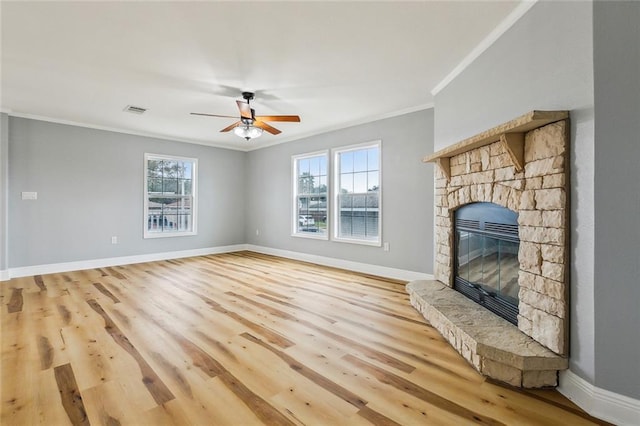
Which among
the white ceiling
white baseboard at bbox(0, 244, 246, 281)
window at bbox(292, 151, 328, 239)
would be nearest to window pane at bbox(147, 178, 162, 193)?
white baseboard at bbox(0, 244, 246, 281)

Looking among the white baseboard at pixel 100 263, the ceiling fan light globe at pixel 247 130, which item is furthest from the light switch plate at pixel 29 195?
the ceiling fan light globe at pixel 247 130

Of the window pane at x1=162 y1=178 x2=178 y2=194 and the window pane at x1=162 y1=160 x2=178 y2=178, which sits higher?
the window pane at x1=162 y1=160 x2=178 y2=178

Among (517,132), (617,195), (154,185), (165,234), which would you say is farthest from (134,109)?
(617,195)

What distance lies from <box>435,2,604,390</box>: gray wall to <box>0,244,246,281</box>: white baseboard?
6.25 metres

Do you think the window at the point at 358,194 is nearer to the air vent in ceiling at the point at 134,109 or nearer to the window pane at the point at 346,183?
the window pane at the point at 346,183

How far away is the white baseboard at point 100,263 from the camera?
4.86 metres

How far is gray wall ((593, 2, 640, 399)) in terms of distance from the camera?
1.57m

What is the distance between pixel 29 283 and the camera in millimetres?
4480

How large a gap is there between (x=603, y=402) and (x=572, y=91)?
1.76m

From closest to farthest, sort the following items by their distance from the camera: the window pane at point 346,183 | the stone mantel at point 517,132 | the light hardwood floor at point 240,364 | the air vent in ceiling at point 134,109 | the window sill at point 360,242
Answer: the light hardwood floor at point 240,364, the stone mantel at point 517,132, the air vent in ceiling at point 134,109, the window sill at point 360,242, the window pane at point 346,183

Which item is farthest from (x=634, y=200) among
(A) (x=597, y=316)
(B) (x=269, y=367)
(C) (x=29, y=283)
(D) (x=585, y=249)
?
(C) (x=29, y=283)

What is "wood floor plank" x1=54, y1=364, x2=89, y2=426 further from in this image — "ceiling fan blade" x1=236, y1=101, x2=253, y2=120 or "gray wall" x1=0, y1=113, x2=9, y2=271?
"gray wall" x1=0, y1=113, x2=9, y2=271

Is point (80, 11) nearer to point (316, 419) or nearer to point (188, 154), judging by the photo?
point (316, 419)

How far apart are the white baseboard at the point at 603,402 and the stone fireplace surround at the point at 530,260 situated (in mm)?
116
